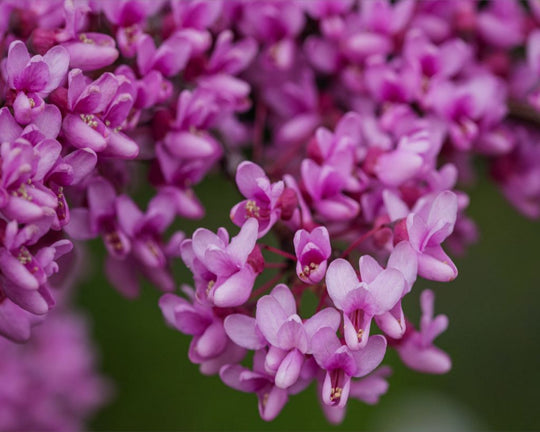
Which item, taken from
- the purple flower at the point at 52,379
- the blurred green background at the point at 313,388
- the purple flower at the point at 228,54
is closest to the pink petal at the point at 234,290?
the purple flower at the point at 228,54

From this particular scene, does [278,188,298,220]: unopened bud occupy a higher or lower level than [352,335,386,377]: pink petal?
higher

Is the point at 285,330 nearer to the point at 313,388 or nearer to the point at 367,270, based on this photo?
the point at 367,270

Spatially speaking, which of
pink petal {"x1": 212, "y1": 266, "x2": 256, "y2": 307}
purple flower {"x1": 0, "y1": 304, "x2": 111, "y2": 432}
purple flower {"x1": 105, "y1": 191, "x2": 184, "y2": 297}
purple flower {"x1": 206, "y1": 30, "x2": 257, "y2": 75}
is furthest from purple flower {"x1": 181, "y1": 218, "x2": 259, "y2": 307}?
purple flower {"x1": 0, "y1": 304, "x2": 111, "y2": 432}

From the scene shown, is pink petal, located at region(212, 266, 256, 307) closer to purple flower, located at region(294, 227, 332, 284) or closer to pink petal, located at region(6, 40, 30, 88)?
purple flower, located at region(294, 227, 332, 284)

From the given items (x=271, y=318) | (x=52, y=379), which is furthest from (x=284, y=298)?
(x=52, y=379)

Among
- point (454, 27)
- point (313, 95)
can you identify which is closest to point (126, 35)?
point (313, 95)

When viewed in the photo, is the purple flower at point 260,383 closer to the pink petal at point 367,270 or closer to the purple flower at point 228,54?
the pink petal at point 367,270

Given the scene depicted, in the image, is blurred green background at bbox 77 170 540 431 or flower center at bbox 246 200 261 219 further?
blurred green background at bbox 77 170 540 431
